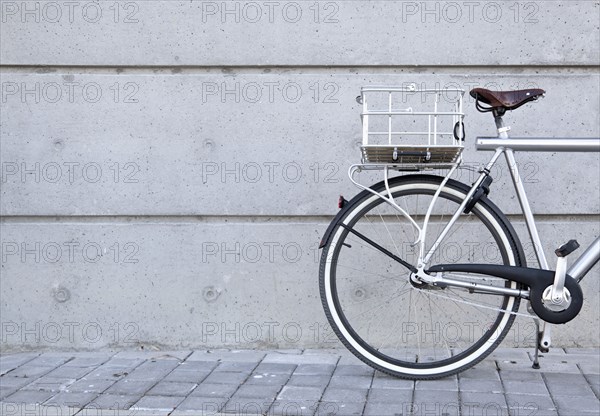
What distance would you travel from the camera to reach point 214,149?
5180mm

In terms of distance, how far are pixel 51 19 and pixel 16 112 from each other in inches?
21.2

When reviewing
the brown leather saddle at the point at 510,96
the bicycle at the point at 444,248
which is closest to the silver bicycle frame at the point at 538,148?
the bicycle at the point at 444,248

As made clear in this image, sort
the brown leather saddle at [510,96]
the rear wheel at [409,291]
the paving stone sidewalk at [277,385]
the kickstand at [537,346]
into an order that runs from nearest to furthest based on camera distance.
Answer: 1. the paving stone sidewalk at [277,385]
2. the brown leather saddle at [510,96]
3. the kickstand at [537,346]
4. the rear wheel at [409,291]

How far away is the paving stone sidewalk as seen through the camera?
4.07 metres

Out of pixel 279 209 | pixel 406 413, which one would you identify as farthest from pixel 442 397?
pixel 279 209

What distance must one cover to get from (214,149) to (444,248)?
52.7 inches

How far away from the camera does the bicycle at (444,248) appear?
432 centimetres

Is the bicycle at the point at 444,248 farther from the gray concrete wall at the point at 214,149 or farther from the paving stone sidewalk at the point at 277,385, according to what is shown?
the gray concrete wall at the point at 214,149

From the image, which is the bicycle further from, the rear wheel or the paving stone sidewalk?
the paving stone sidewalk

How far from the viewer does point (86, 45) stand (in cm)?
518

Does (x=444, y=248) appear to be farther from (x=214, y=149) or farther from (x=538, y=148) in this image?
(x=214, y=149)

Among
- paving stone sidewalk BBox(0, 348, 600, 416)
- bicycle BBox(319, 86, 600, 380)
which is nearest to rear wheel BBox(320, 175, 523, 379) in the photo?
bicycle BBox(319, 86, 600, 380)

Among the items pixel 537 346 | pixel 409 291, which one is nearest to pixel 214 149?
pixel 409 291

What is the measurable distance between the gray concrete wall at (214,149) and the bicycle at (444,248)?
10.9 inches
